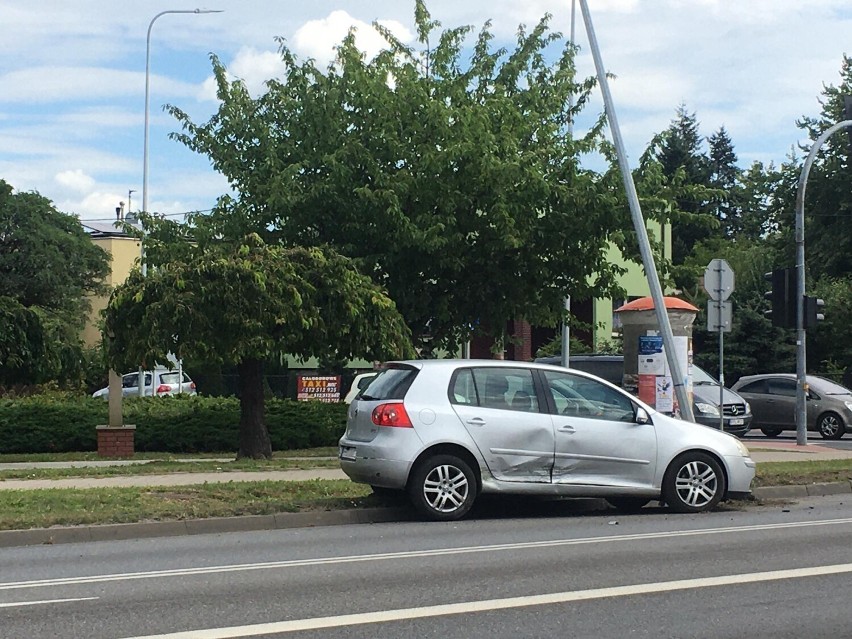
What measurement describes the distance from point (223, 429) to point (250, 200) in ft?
13.8

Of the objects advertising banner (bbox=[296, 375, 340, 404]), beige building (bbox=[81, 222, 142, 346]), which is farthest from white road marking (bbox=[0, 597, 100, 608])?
beige building (bbox=[81, 222, 142, 346])

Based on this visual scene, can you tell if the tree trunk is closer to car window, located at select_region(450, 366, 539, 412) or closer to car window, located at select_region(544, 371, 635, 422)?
car window, located at select_region(450, 366, 539, 412)

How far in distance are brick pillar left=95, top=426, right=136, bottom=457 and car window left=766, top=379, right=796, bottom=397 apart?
15.2 meters

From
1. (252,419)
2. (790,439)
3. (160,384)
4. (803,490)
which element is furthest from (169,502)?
(160,384)

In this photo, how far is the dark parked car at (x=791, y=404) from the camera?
97.7 ft

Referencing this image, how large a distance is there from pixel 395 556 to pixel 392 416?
254 centimetres

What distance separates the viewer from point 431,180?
71.1 feet

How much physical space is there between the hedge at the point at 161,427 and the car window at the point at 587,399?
37.8 ft

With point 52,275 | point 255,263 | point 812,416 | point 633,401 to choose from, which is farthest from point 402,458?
point 52,275

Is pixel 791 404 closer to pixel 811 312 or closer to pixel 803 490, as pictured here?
pixel 811 312

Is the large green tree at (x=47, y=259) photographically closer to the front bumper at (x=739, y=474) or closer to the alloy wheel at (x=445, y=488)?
the alloy wheel at (x=445, y=488)

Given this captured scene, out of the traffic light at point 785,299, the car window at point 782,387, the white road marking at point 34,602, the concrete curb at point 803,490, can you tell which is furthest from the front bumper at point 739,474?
the car window at point 782,387

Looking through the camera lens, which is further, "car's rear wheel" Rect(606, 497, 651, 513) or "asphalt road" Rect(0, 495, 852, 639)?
"car's rear wheel" Rect(606, 497, 651, 513)

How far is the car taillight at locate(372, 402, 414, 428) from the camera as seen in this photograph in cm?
1245
